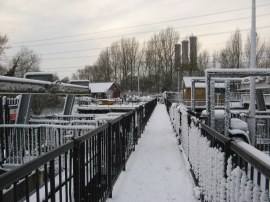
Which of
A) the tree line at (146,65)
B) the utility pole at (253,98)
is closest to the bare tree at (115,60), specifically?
the tree line at (146,65)

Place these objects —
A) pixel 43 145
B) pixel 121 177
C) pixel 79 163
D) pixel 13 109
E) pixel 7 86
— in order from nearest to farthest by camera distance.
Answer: pixel 79 163 → pixel 7 86 → pixel 121 177 → pixel 43 145 → pixel 13 109

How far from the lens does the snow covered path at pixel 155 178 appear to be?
18.4 ft

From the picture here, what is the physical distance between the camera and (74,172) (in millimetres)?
3504

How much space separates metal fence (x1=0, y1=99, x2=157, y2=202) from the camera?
7.73 feet

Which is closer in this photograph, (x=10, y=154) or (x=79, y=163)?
(x=79, y=163)

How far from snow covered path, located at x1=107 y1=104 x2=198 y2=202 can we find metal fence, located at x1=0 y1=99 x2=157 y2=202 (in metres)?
0.28

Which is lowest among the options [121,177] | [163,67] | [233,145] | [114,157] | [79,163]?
[121,177]

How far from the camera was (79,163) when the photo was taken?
12.1 feet

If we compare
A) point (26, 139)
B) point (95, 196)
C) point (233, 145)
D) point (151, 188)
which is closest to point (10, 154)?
point (26, 139)

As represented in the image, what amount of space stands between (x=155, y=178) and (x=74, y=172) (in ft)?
11.5

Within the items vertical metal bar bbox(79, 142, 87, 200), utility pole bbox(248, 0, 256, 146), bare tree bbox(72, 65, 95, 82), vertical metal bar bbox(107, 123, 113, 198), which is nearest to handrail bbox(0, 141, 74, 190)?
vertical metal bar bbox(79, 142, 87, 200)

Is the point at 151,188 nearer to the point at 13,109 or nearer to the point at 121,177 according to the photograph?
the point at 121,177

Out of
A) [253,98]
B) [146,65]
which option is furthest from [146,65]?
[253,98]

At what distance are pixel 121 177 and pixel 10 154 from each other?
3.27m
